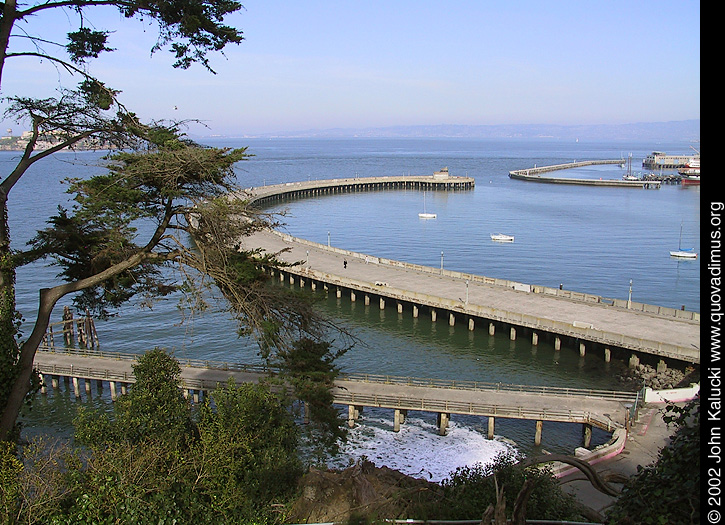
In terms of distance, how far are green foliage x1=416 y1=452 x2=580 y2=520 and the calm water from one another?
5454 mm

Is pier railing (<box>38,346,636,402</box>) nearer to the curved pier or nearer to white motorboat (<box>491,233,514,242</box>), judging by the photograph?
white motorboat (<box>491,233,514,242</box>)

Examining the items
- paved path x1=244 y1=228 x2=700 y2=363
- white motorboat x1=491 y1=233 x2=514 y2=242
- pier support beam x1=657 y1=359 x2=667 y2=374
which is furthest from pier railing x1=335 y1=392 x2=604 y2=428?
white motorboat x1=491 y1=233 x2=514 y2=242

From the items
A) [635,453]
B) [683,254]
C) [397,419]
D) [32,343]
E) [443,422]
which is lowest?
[443,422]

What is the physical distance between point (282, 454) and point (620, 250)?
207ft

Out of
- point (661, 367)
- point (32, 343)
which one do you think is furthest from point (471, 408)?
point (32, 343)

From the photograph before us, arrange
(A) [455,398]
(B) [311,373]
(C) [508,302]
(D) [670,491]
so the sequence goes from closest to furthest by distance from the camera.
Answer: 1. (D) [670,491]
2. (B) [311,373]
3. (A) [455,398]
4. (C) [508,302]

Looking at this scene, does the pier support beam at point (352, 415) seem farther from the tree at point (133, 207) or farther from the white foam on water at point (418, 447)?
the tree at point (133, 207)

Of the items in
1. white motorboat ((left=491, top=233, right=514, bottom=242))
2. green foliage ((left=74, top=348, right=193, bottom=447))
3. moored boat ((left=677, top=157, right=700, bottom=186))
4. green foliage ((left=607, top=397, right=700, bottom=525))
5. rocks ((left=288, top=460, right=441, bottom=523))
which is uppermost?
moored boat ((left=677, top=157, right=700, bottom=186))

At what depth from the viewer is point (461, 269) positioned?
2357 inches

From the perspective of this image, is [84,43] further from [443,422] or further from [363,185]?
[363,185]

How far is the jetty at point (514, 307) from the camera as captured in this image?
36188mm

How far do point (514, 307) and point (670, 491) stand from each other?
35.7 meters

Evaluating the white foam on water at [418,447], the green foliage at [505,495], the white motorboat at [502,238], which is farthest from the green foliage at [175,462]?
the white motorboat at [502,238]

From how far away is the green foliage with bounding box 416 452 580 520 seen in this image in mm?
11492
